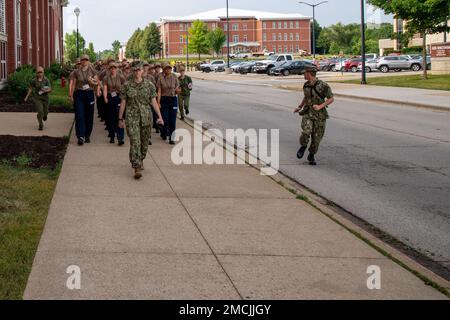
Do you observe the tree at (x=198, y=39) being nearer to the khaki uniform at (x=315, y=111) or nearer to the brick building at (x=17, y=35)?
the brick building at (x=17, y=35)

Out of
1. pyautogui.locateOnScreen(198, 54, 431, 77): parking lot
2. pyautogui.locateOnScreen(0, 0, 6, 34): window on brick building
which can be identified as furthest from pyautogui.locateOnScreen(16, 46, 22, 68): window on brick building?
pyautogui.locateOnScreen(198, 54, 431, 77): parking lot

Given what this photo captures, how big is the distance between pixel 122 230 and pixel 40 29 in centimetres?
4175

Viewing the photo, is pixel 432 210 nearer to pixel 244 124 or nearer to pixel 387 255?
pixel 387 255

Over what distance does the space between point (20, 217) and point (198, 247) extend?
2.32 m

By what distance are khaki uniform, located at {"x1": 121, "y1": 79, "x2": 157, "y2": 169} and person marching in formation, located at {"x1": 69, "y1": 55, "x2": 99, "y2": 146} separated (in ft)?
12.5

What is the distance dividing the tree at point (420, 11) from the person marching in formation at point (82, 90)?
28010mm

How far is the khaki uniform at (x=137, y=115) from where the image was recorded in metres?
10.6

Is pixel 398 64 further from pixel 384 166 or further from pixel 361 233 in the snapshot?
pixel 361 233

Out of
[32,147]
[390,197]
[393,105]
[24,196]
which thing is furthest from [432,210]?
[393,105]

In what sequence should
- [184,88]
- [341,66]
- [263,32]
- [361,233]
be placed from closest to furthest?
1. [361,233]
2. [184,88]
3. [341,66]
4. [263,32]

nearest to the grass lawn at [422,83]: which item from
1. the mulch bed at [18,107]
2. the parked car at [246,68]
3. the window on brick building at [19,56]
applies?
the mulch bed at [18,107]

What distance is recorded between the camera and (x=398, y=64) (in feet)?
210

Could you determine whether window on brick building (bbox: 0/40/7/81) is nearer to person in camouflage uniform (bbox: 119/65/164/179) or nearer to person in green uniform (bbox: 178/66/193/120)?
person in green uniform (bbox: 178/66/193/120)

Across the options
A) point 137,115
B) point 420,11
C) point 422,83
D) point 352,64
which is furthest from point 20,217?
point 352,64
